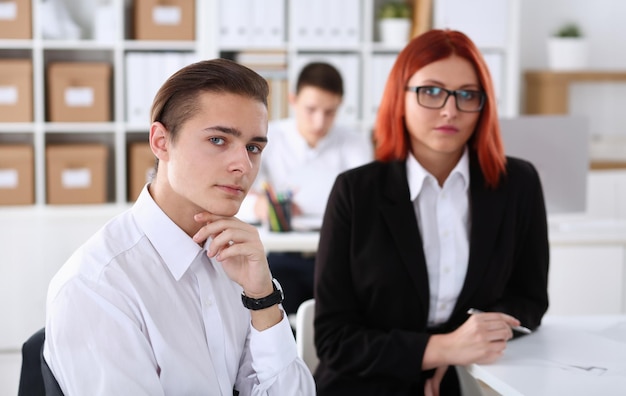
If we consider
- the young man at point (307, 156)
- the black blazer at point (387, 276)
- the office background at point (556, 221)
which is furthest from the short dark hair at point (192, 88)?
the office background at point (556, 221)

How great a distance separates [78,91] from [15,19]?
468mm

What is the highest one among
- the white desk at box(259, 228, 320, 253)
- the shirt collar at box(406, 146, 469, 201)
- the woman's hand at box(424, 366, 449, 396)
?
the shirt collar at box(406, 146, 469, 201)

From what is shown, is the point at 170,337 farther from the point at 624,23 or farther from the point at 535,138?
the point at 624,23

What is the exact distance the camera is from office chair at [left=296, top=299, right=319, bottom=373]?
2.00 meters

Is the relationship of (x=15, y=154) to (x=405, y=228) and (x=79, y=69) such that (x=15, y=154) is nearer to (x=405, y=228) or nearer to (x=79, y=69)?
(x=79, y=69)

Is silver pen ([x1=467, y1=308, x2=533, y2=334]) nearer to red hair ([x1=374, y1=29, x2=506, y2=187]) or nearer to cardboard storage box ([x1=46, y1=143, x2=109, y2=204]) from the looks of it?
red hair ([x1=374, y1=29, x2=506, y2=187])

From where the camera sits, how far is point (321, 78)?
3.61m

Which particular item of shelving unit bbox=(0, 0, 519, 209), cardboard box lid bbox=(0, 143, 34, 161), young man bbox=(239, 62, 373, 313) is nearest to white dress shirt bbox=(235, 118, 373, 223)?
young man bbox=(239, 62, 373, 313)

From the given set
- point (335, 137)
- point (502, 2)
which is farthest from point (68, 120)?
point (502, 2)

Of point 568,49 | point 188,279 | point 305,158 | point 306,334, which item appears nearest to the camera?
point 188,279

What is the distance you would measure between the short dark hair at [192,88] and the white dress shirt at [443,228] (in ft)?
2.09

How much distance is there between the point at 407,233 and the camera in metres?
1.86

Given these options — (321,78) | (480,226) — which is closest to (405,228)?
(480,226)

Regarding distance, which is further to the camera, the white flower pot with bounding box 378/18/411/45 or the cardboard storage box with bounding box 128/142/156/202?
the white flower pot with bounding box 378/18/411/45
